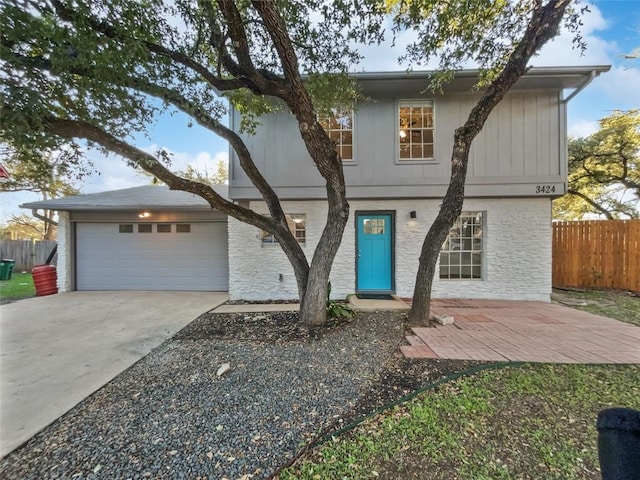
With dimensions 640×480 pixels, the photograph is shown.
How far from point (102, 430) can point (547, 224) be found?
861cm

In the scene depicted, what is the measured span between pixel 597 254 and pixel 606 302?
6.51 ft

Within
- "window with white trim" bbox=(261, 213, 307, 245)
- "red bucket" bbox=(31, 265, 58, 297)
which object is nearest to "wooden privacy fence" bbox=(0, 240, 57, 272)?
"red bucket" bbox=(31, 265, 58, 297)

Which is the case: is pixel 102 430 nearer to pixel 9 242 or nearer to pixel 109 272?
pixel 109 272

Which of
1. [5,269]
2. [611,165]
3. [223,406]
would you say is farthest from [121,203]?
[611,165]

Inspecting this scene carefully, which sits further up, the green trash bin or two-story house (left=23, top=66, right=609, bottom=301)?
two-story house (left=23, top=66, right=609, bottom=301)

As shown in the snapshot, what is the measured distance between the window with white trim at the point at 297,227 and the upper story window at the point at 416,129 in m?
2.79

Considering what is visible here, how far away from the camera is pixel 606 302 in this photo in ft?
20.4

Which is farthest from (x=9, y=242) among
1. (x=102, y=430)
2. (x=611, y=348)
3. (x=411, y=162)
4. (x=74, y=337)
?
(x=611, y=348)

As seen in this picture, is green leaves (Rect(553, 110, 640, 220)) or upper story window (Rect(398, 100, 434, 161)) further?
green leaves (Rect(553, 110, 640, 220))

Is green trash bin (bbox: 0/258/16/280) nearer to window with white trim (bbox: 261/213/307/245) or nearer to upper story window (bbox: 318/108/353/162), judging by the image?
window with white trim (bbox: 261/213/307/245)

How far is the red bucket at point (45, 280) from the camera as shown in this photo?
758cm

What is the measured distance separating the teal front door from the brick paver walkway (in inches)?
61.8

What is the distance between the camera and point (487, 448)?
2094 mm

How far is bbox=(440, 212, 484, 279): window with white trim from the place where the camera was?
6863mm
